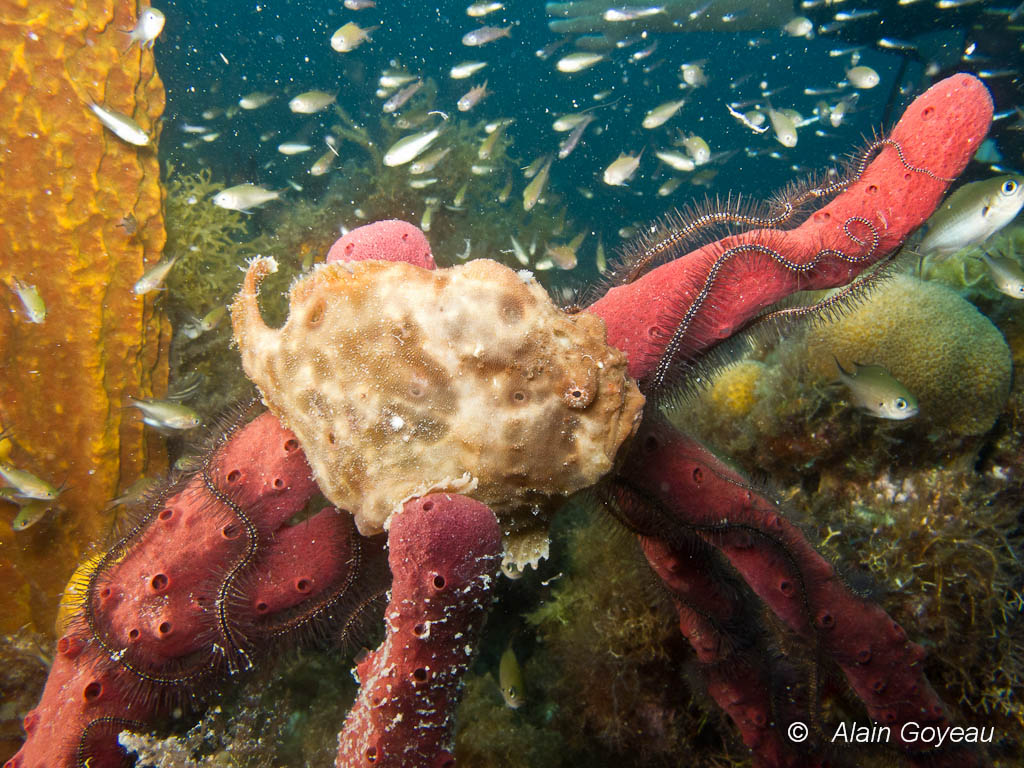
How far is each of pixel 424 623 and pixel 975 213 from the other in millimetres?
4980

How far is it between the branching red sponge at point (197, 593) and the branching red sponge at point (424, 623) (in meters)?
0.99

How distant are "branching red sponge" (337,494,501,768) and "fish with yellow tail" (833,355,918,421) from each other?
379cm

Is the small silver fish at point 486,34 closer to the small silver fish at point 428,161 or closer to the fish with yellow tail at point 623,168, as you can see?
the fish with yellow tail at point 623,168

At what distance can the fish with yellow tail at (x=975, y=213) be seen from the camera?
12.4 ft

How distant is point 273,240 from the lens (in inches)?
278

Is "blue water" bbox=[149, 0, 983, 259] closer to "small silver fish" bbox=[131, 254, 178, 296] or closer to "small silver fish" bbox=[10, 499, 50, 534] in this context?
"small silver fish" bbox=[131, 254, 178, 296]

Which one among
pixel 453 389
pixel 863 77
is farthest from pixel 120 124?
pixel 863 77

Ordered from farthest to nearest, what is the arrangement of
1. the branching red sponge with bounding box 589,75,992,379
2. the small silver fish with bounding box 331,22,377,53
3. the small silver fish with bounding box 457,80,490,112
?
the small silver fish with bounding box 457,80,490,112, the small silver fish with bounding box 331,22,377,53, the branching red sponge with bounding box 589,75,992,379

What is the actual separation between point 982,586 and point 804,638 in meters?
2.21

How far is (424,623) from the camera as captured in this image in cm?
157

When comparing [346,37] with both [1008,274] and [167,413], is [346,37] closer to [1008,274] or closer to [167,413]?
[167,413]

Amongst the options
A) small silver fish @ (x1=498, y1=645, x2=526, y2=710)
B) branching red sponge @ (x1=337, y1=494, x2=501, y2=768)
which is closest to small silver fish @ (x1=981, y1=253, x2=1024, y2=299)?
branching red sponge @ (x1=337, y1=494, x2=501, y2=768)

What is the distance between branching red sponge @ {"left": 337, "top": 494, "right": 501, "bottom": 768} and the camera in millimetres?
1547
